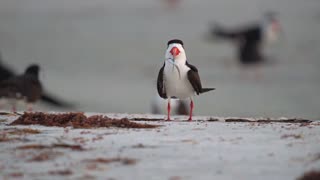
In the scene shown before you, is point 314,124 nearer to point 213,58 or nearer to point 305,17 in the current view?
point 213,58

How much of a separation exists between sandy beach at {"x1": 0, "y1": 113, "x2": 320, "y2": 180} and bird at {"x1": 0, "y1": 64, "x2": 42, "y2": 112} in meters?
4.89

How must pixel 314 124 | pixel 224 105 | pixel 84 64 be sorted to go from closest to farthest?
pixel 314 124, pixel 224 105, pixel 84 64

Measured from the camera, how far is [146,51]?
22578mm

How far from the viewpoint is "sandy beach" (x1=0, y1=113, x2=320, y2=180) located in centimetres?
715

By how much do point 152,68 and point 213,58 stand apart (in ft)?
5.46

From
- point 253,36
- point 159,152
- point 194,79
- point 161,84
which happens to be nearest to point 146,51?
point 253,36

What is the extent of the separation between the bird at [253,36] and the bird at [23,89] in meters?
8.05

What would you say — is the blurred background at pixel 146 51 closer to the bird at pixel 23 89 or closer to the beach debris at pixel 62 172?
the bird at pixel 23 89

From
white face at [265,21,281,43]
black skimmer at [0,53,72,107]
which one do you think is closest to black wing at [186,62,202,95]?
black skimmer at [0,53,72,107]

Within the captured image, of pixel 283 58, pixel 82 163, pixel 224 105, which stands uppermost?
pixel 283 58

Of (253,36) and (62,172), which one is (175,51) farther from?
(253,36)

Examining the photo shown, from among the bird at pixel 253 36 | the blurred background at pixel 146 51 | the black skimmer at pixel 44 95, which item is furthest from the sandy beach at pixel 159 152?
the bird at pixel 253 36

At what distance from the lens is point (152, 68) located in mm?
20766

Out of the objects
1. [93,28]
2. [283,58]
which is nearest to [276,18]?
[283,58]
